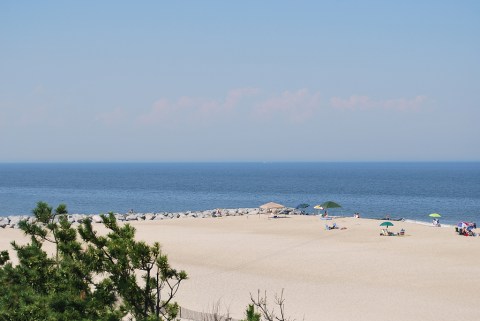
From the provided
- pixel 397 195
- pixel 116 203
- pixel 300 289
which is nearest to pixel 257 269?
pixel 300 289

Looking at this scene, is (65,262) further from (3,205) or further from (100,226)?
(3,205)

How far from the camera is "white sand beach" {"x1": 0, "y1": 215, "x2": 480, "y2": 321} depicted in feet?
67.5

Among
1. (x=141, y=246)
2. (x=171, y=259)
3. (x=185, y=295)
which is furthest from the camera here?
(x=171, y=259)

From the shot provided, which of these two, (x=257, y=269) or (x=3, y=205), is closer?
(x=257, y=269)

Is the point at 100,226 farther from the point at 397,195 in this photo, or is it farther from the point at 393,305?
the point at 397,195

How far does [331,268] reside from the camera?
27.4 meters

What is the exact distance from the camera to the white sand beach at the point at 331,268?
20578mm

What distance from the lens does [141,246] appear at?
32.1 ft

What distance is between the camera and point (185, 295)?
72.7 feet

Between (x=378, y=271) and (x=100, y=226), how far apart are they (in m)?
22.7

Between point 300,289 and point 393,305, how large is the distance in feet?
12.6

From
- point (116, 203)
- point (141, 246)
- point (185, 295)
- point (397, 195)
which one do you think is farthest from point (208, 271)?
point (397, 195)

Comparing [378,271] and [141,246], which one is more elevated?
[141,246]

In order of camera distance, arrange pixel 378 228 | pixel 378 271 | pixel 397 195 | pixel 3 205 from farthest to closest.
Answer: pixel 397 195 → pixel 3 205 → pixel 378 228 → pixel 378 271
